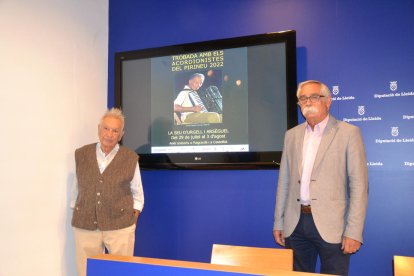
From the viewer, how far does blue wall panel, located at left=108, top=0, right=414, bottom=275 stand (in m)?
2.56

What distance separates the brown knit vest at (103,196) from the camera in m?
2.55

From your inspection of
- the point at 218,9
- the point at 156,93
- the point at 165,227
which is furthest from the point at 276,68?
the point at 165,227

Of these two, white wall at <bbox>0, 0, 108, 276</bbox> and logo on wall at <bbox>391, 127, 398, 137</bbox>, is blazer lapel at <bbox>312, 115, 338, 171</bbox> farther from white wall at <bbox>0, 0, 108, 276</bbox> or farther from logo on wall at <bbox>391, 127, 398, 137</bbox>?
white wall at <bbox>0, 0, 108, 276</bbox>

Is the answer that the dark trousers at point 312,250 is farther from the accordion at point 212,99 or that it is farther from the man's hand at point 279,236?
the accordion at point 212,99

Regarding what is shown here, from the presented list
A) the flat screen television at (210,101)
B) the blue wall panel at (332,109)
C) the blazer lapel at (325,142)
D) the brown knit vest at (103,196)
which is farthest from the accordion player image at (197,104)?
the blazer lapel at (325,142)

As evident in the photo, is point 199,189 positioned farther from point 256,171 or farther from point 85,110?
point 85,110

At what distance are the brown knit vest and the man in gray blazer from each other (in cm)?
113

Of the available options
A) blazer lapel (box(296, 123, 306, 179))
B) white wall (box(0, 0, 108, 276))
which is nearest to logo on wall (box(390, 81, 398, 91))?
blazer lapel (box(296, 123, 306, 179))

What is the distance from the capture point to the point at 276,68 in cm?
281

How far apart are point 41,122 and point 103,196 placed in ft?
2.65

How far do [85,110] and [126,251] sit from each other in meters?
1.37

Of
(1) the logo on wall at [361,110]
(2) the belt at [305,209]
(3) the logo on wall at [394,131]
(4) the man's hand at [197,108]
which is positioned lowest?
(2) the belt at [305,209]

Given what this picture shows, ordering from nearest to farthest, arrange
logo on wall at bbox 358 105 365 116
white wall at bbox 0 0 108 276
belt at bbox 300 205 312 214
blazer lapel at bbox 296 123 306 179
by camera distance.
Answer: belt at bbox 300 205 312 214, blazer lapel at bbox 296 123 306 179, white wall at bbox 0 0 108 276, logo on wall at bbox 358 105 365 116

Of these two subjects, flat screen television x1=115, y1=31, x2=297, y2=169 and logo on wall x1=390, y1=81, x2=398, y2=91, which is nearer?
logo on wall x1=390, y1=81, x2=398, y2=91
